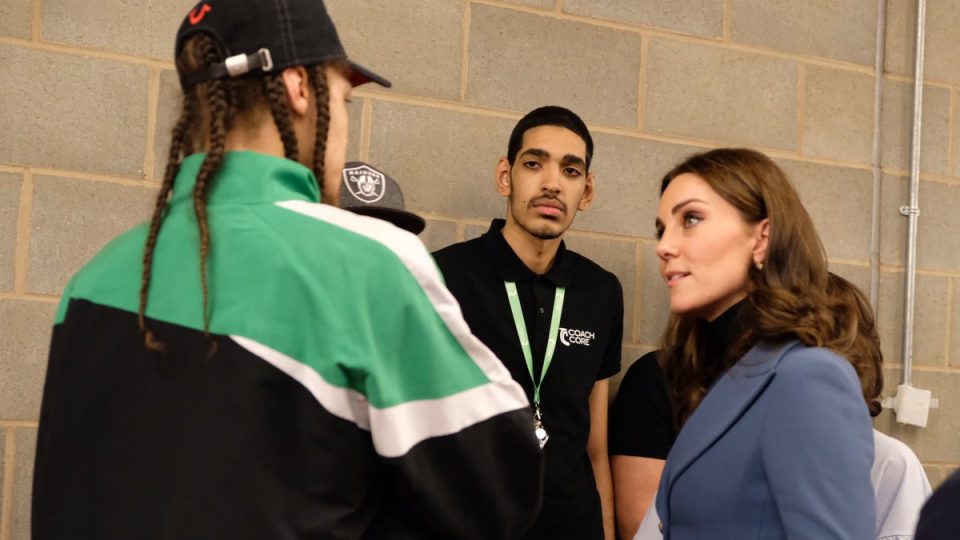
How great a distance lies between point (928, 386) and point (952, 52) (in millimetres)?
1189

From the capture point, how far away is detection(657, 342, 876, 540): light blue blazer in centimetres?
155

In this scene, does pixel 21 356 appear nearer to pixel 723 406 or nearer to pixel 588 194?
pixel 588 194

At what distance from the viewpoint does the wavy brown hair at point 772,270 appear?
175 centimetres

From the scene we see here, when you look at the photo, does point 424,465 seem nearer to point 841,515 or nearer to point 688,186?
point 841,515

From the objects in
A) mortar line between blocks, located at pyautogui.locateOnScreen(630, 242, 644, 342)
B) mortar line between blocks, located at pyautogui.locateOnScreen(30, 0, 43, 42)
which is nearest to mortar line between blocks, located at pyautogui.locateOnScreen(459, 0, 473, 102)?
mortar line between blocks, located at pyautogui.locateOnScreen(630, 242, 644, 342)

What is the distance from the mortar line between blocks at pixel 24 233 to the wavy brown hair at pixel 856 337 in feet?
6.48

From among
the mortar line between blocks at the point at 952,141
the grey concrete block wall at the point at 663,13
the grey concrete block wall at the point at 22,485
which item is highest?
the grey concrete block wall at the point at 663,13

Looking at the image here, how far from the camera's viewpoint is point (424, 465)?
3.83 ft

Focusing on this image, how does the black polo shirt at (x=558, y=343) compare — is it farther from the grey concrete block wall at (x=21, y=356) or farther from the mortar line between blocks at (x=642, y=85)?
the grey concrete block wall at (x=21, y=356)

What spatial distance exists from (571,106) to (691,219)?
1542 mm

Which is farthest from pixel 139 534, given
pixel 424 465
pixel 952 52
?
pixel 952 52

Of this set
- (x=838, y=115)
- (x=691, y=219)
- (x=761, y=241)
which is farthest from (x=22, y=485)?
(x=838, y=115)

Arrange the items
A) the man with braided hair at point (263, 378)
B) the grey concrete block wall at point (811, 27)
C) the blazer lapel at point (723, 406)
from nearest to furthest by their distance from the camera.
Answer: the man with braided hair at point (263, 378)
the blazer lapel at point (723, 406)
the grey concrete block wall at point (811, 27)

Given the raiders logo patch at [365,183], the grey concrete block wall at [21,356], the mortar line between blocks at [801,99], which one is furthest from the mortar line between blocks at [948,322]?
the grey concrete block wall at [21,356]
